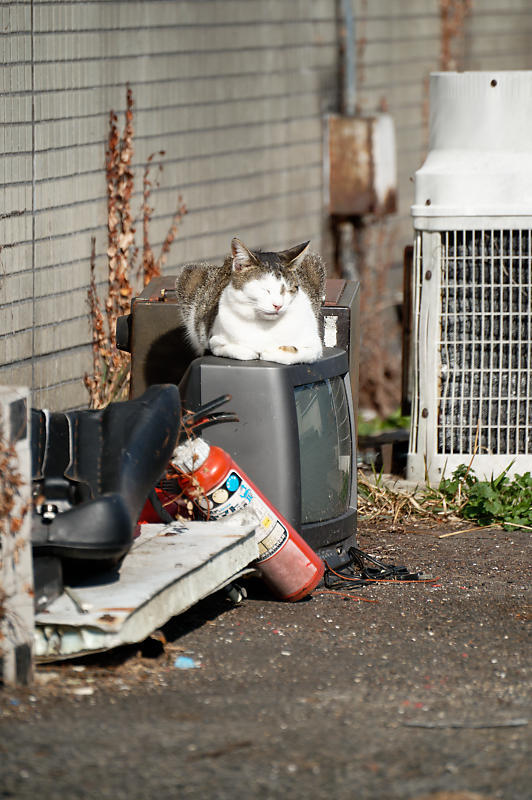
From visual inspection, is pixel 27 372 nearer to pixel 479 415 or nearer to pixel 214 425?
pixel 214 425

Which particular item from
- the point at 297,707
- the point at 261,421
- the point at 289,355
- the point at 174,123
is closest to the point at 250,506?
the point at 261,421

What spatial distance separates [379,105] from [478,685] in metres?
6.98

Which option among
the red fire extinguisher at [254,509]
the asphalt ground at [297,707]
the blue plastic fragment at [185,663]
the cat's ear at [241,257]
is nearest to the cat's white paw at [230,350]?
the cat's ear at [241,257]

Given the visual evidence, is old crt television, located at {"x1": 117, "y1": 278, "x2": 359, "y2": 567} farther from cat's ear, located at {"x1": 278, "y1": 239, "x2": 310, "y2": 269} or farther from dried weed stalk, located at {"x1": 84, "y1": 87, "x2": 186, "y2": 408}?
dried weed stalk, located at {"x1": 84, "y1": 87, "x2": 186, "y2": 408}

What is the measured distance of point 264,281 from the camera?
4.54 metres

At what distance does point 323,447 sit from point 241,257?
2.58ft

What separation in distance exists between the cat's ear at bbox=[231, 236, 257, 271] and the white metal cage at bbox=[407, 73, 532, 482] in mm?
1415

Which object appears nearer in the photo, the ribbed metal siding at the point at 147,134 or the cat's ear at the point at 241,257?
the cat's ear at the point at 241,257

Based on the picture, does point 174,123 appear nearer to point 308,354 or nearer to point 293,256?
point 293,256

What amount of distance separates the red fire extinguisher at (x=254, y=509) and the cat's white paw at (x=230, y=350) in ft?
1.32

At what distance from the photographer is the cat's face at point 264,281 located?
4.52 meters

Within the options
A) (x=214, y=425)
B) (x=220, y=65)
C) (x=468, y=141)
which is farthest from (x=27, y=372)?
(x=220, y=65)

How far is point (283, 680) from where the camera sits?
11.4 feet

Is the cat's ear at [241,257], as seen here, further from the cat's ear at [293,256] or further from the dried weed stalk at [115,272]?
the dried weed stalk at [115,272]
